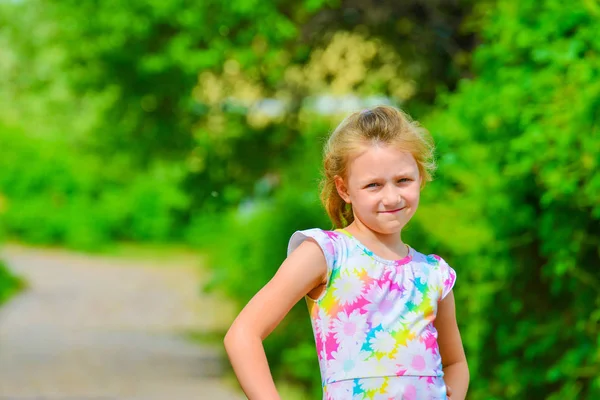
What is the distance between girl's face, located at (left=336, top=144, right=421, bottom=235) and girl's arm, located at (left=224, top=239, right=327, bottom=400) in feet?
0.53

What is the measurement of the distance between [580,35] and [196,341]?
7591 millimetres

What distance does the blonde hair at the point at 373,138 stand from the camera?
253 centimetres

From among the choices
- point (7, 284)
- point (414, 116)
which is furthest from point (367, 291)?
point (7, 284)

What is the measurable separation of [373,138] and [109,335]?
397 inches

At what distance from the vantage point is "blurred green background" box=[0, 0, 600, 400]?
5.11m

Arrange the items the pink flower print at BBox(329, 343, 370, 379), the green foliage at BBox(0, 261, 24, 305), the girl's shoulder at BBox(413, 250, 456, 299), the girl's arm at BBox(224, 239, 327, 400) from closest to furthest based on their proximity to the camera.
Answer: the girl's arm at BBox(224, 239, 327, 400), the pink flower print at BBox(329, 343, 370, 379), the girl's shoulder at BBox(413, 250, 456, 299), the green foliage at BBox(0, 261, 24, 305)

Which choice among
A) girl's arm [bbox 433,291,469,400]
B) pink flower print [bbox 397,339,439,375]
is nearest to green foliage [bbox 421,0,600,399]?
girl's arm [bbox 433,291,469,400]

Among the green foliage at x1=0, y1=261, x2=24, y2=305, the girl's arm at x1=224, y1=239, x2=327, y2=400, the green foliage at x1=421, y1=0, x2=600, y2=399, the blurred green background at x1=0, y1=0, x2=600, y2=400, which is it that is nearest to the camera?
the girl's arm at x1=224, y1=239, x2=327, y2=400

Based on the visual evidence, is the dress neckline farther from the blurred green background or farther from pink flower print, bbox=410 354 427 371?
the blurred green background

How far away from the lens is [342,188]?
8.67ft

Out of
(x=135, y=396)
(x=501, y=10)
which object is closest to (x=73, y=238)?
(x=135, y=396)

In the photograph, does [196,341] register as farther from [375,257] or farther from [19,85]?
[19,85]

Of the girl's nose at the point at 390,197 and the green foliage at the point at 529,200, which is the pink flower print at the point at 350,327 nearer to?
the girl's nose at the point at 390,197

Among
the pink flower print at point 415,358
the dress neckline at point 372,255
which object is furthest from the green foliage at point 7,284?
the pink flower print at point 415,358
